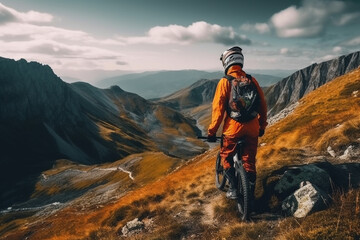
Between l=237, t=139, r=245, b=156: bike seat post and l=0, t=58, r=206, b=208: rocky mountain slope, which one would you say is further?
l=0, t=58, r=206, b=208: rocky mountain slope

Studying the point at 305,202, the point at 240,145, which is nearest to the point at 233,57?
the point at 240,145

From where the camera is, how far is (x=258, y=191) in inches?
504

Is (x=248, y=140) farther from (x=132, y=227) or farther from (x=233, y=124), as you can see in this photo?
(x=132, y=227)

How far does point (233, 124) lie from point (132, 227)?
23.4 feet

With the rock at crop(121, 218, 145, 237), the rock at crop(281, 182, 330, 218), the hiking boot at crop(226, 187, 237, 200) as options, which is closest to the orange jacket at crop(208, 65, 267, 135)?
the hiking boot at crop(226, 187, 237, 200)

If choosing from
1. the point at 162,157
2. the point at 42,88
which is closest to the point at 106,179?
the point at 162,157

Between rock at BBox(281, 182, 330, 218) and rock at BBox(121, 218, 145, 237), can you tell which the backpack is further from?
rock at BBox(121, 218, 145, 237)

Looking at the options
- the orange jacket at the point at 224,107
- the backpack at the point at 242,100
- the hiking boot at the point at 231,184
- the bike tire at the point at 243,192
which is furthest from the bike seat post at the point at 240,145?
the hiking boot at the point at 231,184

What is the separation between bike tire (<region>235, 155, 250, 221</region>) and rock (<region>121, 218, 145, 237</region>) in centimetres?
513

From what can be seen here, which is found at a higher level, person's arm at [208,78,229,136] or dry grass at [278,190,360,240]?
person's arm at [208,78,229,136]

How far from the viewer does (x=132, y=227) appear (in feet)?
46.1

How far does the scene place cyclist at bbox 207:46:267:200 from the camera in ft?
34.8

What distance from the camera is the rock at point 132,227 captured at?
541 inches

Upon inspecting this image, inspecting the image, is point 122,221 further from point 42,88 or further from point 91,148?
point 42,88
